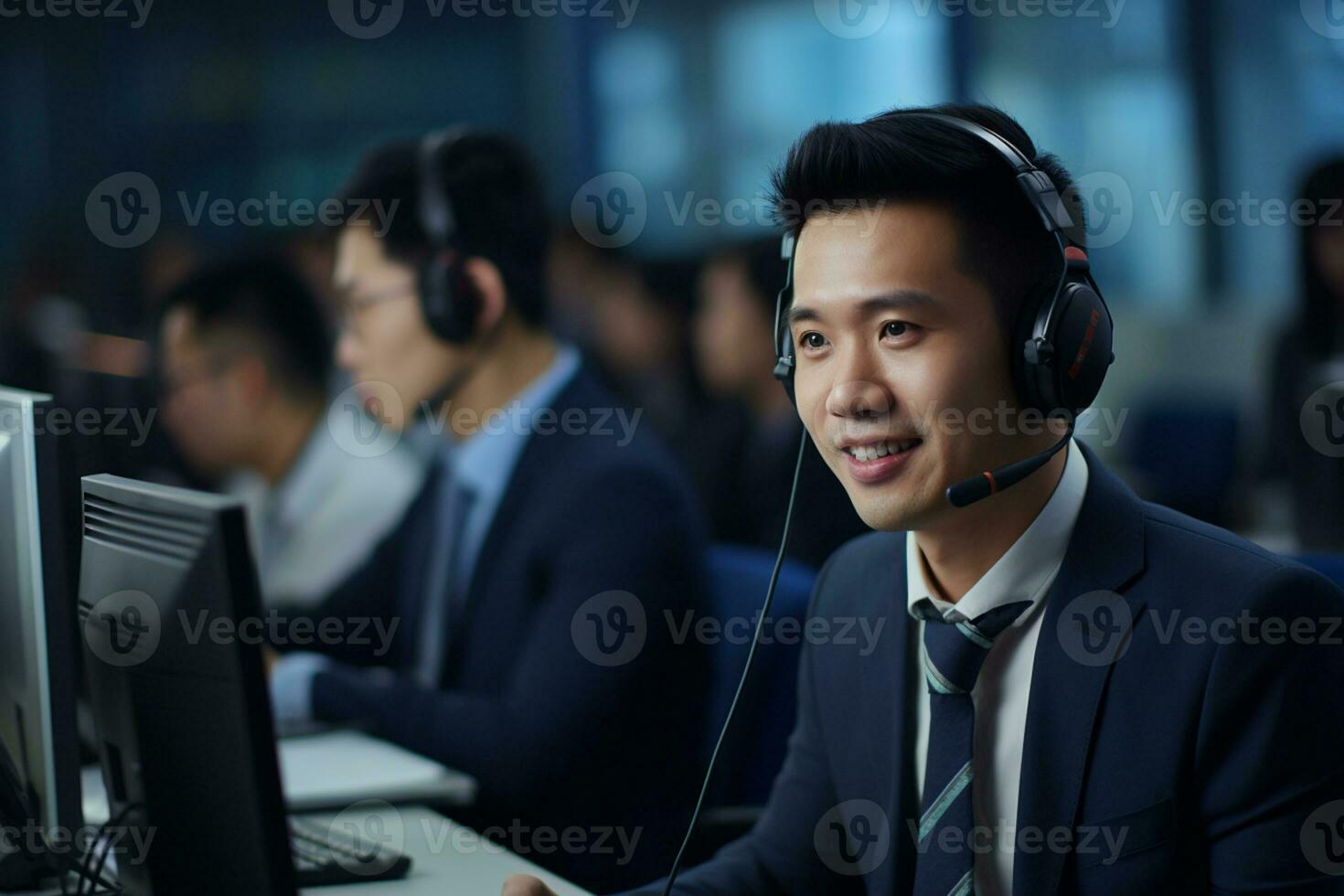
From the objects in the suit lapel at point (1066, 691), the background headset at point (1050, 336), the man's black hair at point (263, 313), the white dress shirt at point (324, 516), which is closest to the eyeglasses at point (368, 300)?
the white dress shirt at point (324, 516)

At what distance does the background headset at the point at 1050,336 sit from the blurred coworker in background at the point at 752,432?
1.76 metres

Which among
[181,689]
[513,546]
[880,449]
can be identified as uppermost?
[880,449]

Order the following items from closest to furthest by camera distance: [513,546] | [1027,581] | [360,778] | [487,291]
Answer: [1027,581] < [360,778] < [513,546] < [487,291]

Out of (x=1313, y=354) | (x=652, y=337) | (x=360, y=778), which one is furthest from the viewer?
(x=652, y=337)

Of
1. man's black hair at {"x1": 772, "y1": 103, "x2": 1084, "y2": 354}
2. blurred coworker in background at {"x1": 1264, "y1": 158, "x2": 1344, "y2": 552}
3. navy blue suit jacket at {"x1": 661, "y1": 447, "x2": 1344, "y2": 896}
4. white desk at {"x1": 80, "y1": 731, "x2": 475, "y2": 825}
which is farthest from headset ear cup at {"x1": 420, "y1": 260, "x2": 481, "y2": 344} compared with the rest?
blurred coworker in background at {"x1": 1264, "y1": 158, "x2": 1344, "y2": 552}

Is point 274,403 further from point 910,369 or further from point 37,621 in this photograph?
point 910,369

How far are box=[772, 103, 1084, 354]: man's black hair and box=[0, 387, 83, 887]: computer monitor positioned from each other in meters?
0.67

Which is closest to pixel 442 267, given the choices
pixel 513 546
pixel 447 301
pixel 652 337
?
pixel 447 301

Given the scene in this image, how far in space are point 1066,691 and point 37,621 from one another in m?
0.83

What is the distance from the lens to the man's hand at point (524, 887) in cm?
116

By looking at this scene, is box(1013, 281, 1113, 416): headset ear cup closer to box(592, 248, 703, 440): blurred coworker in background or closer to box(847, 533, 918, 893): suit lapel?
box(847, 533, 918, 893): suit lapel

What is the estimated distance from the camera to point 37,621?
3.78 feet

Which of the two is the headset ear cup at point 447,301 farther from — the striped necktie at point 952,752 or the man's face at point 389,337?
the striped necktie at point 952,752

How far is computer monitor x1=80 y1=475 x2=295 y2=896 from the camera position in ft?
2.77
